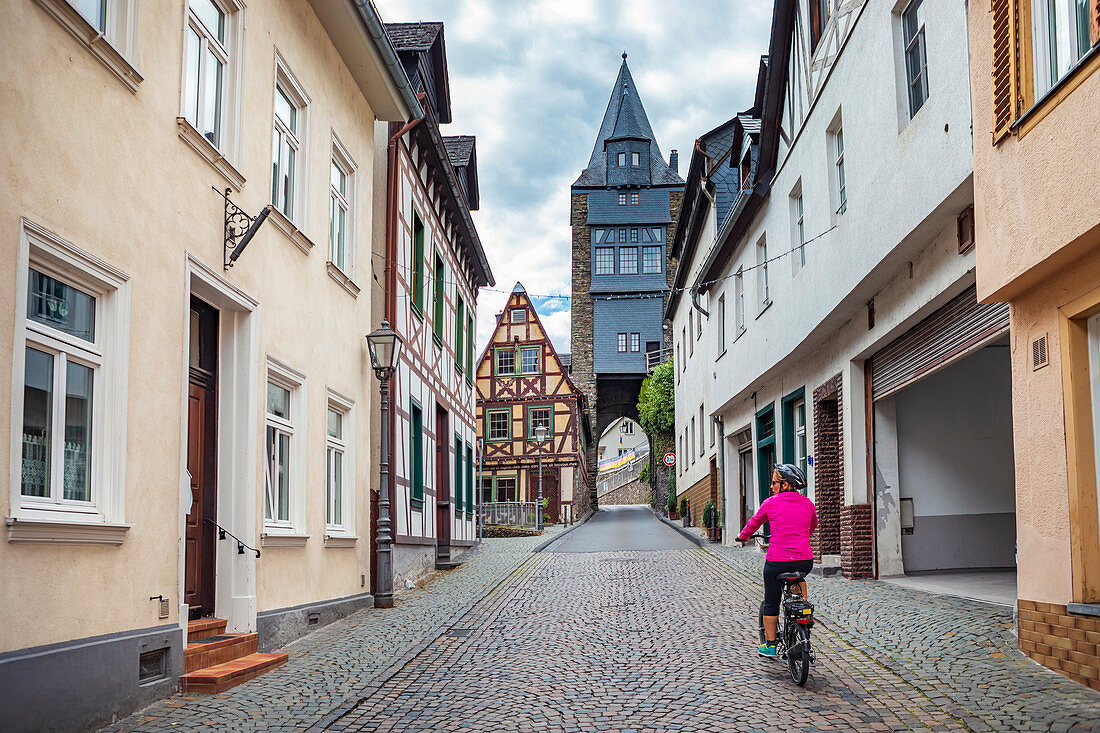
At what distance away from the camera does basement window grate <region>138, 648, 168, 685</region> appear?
22.5 ft

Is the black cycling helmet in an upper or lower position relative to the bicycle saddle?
upper

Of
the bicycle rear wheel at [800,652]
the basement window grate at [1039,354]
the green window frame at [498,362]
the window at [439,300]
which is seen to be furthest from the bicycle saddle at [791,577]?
the green window frame at [498,362]

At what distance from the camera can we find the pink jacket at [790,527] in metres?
8.10

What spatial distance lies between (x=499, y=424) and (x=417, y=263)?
30.1 metres

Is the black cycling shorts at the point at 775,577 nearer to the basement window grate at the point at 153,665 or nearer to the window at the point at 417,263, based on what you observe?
the basement window grate at the point at 153,665

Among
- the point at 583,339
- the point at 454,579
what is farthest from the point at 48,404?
the point at 583,339

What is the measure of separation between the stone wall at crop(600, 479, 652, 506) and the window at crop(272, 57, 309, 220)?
61.2 meters

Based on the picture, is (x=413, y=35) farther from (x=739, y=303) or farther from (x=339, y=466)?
(x=739, y=303)

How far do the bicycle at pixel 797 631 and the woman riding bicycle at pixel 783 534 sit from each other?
0.41 ft

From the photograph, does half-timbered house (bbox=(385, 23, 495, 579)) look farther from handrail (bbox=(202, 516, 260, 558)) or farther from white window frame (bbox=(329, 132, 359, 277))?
handrail (bbox=(202, 516, 260, 558))

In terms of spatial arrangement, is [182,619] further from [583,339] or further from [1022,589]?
[583,339]

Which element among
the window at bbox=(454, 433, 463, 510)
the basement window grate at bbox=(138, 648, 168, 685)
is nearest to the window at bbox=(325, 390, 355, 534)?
the basement window grate at bbox=(138, 648, 168, 685)

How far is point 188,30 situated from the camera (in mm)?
7953

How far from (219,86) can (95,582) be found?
14.6ft
